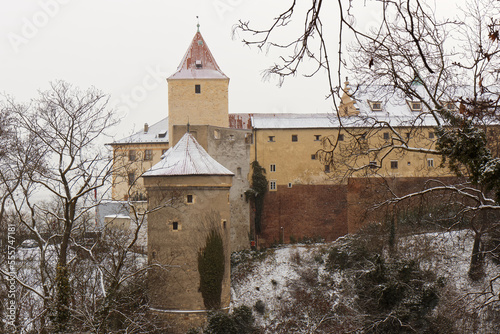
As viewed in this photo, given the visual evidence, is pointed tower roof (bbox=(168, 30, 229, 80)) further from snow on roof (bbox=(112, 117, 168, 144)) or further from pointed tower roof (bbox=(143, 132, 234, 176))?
pointed tower roof (bbox=(143, 132, 234, 176))

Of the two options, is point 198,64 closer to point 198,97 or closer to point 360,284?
point 198,97

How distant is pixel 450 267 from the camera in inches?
1015

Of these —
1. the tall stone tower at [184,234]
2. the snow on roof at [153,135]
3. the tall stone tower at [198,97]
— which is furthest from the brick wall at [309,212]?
the tall stone tower at [184,234]

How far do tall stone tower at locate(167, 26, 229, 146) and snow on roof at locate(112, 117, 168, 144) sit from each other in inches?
246

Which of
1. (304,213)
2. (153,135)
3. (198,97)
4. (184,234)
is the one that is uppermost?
(198,97)

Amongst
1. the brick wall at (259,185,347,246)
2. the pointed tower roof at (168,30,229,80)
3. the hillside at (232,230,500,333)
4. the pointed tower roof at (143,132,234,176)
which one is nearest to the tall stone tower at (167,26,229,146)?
the pointed tower roof at (168,30,229,80)

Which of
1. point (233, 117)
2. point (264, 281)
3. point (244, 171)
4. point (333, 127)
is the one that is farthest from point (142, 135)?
point (264, 281)

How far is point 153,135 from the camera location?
40906 millimetres

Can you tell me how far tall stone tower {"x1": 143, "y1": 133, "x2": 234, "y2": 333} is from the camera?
70.3ft

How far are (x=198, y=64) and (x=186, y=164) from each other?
12.6m

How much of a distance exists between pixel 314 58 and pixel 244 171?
31020 mm

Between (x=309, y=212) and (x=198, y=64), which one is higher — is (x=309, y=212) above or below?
below

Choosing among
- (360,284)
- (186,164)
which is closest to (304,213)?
(186,164)

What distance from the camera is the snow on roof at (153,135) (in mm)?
40125
